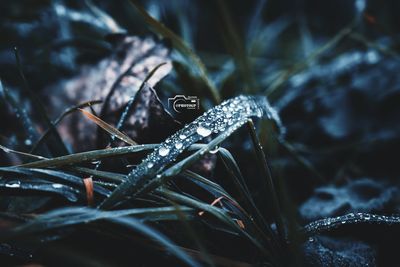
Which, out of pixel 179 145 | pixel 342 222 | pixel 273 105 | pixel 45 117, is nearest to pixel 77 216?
pixel 179 145

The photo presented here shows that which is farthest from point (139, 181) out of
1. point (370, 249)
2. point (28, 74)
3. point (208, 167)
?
point (28, 74)

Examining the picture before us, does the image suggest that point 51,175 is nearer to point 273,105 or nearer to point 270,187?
point 270,187

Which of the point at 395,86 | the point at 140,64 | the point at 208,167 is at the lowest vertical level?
the point at 208,167

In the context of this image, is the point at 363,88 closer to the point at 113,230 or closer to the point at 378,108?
the point at 378,108

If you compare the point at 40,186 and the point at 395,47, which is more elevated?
the point at 395,47

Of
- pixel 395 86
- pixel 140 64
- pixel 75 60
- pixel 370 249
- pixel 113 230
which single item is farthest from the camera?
pixel 75 60
